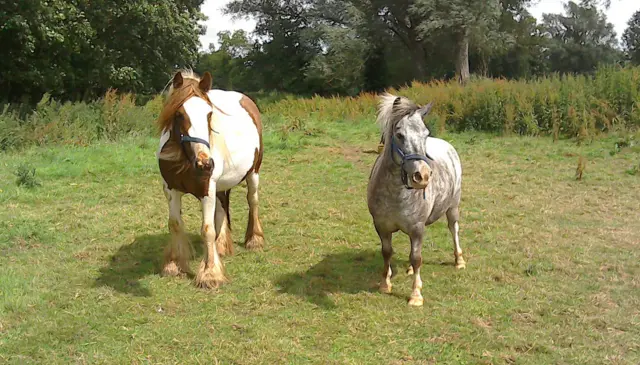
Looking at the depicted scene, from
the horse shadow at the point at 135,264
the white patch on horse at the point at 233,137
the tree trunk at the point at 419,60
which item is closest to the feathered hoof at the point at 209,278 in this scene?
the horse shadow at the point at 135,264

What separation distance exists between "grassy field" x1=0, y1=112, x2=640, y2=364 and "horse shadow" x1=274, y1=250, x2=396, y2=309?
21 millimetres

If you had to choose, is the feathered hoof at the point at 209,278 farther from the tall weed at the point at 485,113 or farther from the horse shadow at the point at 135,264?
the tall weed at the point at 485,113

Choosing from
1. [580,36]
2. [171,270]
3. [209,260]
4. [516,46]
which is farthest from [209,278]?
[580,36]

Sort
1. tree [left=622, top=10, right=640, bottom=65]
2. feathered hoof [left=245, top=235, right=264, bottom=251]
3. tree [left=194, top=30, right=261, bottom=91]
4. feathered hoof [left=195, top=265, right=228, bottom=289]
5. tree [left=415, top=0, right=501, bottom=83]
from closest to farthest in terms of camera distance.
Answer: feathered hoof [left=195, top=265, right=228, bottom=289] < feathered hoof [left=245, top=235, right=264, bottom=251] < tree [left=415, top=0, right=501, bottom=83] < tree [left=194, top=30, right=261, bottom=91] < tree [left=622, top=10, right=640, bottom=65]

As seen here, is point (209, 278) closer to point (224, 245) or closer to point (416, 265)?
point (224, 245)

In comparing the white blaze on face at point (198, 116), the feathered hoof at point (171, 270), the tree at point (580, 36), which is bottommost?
the feathered hoof at point (171, 270)

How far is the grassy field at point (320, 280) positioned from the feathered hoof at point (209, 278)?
130mm

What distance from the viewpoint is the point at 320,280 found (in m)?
4.91

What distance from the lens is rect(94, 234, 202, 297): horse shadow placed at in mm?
4691

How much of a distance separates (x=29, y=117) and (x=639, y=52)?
40088 mm

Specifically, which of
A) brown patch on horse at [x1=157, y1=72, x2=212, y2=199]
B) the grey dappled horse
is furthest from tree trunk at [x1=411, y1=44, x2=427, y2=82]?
brown patch on horse at [x1=157, y1=72, x2=212, y2=199]

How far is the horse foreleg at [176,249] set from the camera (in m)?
4.96

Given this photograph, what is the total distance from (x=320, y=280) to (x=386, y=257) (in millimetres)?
699

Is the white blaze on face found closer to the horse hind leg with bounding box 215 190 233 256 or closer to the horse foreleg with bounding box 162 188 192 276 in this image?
the horse foreleg with bounding box 162 188 192 276
